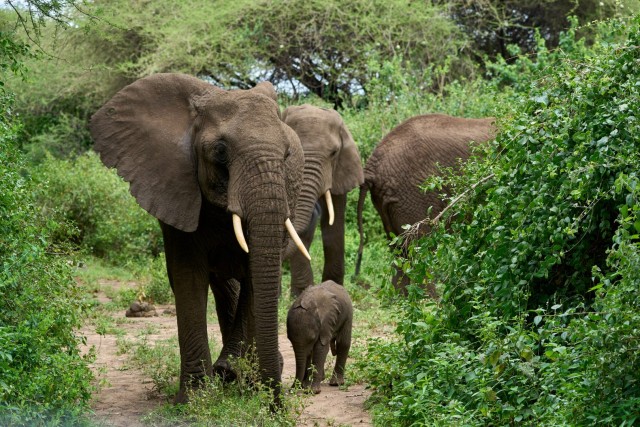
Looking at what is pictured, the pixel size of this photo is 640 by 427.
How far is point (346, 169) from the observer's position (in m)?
10.7

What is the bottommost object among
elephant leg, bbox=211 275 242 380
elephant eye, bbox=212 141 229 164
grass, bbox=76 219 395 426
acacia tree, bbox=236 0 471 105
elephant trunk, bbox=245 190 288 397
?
grass, bbox=76 219 395 426

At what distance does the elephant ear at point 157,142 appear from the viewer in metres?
7.10

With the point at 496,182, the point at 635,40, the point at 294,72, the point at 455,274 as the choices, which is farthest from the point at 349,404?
the point at 294,72

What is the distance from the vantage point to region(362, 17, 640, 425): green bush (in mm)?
5102

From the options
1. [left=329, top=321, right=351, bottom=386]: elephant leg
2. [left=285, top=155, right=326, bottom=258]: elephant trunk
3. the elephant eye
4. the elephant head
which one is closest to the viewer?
the elephant eye

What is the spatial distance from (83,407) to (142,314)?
5.31 meters

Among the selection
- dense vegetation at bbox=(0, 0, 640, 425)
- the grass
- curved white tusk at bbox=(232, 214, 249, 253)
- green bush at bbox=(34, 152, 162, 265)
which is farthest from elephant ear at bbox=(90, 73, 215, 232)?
green bush at bbox=(34, 152, 162, 265)

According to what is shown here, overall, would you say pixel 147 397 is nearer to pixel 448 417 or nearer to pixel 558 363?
pixel 448 417

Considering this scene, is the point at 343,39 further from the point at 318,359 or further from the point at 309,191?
the point at 318,359

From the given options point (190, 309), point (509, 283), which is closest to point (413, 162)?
point (190, 309)

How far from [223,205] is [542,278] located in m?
2.10

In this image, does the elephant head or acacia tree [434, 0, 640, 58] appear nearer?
the elephant head

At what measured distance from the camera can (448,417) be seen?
561cm

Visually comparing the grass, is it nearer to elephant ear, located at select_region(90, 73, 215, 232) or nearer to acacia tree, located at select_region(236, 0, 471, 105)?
elephant ear, located at select_region(90, 73, 215, 232)
